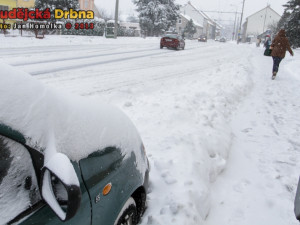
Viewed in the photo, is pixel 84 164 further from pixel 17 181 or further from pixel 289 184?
pixel 289 184

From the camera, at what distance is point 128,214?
2051 mm

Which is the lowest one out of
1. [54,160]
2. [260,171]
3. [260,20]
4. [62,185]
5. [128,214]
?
[260,171]

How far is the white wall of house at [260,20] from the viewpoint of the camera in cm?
8787

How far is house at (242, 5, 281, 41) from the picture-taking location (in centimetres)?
8775

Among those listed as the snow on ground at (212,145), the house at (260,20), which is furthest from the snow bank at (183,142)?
the house at (260,20)

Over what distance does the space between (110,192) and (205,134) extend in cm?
317

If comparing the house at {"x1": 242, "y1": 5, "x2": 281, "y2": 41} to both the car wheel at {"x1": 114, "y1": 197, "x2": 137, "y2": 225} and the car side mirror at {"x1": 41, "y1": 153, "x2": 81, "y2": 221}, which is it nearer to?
the car wheel at {"x1": 114, "y1": 197, "x2": 137, "y2": 225}

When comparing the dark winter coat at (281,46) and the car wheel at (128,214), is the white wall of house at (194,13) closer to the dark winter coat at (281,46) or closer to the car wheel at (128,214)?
the dark winter coat at (281,46)

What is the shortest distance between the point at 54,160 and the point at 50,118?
29 centimetres

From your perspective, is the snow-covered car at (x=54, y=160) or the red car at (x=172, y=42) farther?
the red car at (x=172, y=42)

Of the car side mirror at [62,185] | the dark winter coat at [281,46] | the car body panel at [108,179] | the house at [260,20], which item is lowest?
the car body panel at [108,179]

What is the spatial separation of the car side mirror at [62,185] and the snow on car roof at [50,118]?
0.13 metres

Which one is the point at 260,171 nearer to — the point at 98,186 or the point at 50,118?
the point at 98,186

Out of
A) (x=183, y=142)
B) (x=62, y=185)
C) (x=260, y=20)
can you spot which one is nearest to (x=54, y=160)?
(x=62, y=185)
